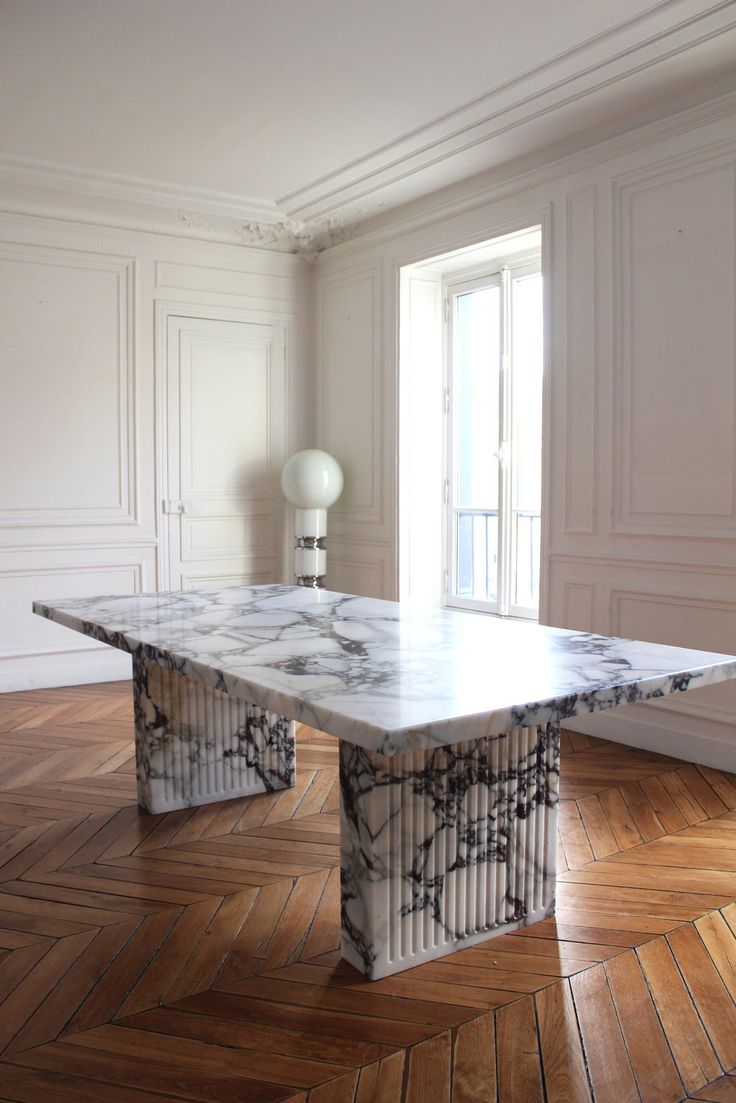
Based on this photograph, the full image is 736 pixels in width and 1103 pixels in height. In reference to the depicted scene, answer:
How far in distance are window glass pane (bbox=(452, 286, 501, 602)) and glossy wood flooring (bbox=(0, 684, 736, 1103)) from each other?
2311mm

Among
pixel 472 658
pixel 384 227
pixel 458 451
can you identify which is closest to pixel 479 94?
pixel 384 227

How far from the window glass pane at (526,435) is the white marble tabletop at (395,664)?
7.39 feet

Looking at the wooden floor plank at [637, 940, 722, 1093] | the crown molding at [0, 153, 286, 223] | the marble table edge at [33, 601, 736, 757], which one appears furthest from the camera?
the crown molding at [0, 153, 286, 223]

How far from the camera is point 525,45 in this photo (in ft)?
11.0

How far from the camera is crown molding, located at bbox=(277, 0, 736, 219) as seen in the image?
316cm

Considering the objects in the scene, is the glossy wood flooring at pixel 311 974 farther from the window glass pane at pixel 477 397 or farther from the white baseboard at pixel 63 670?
the window glass pane at pixel 477 397

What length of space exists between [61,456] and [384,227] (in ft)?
7.45

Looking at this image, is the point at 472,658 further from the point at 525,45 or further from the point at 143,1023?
the point at 525,45

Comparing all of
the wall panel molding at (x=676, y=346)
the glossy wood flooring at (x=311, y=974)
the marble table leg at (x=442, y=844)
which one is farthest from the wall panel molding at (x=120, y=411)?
the marble table leg at (x=442, y=844)

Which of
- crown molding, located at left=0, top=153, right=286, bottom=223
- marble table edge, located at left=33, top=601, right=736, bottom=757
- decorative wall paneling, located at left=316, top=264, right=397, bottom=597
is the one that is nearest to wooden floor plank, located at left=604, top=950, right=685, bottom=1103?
marble table edge, located at left=33, top=601, right=736, bottom=757

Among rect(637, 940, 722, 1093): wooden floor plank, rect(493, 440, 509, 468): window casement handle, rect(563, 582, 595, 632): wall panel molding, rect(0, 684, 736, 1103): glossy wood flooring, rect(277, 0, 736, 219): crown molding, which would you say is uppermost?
rect(277, 0, 736, 219): crown molding

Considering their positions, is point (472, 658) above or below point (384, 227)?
below

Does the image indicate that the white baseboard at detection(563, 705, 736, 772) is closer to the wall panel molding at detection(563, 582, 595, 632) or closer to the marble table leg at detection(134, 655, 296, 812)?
the wall panel molding at detection(563, 582, 595, 632)

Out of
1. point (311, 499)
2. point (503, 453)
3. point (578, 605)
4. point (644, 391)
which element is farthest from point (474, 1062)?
point (311, 499)
